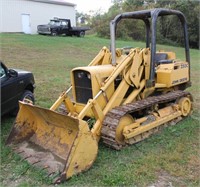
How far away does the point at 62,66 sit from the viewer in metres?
14.1

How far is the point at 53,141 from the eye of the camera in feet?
15.6

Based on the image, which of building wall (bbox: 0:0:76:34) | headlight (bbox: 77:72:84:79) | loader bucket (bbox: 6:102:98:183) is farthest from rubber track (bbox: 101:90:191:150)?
building wall (bbox: 0:0:76:34)

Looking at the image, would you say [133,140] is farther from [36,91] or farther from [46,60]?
[46,60]

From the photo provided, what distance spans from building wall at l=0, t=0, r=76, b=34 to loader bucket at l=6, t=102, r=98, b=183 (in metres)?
25.0

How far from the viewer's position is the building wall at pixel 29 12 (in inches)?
1121

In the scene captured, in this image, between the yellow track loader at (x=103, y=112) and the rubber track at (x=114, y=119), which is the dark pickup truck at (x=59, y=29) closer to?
the yellow track loader at (x=103, y=112)

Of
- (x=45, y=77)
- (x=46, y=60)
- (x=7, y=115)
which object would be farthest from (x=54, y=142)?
(x=46, y=60)

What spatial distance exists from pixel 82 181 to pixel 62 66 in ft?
33.9

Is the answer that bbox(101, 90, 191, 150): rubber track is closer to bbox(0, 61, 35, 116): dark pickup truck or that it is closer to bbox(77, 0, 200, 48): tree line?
bbox(0, 61, 35, 116): dark pickup truck

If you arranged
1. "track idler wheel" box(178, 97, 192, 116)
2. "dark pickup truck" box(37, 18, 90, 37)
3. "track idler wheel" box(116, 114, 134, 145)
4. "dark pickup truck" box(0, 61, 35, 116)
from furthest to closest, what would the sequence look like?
"dark pickup truck" box(37, 18, 90, 37), "track idler wheel" box(178, 97, 192, 116), "dark pickup truck" box(0, 61, 35, 116), "track idler wheel" box(116, 114, 134, 145)

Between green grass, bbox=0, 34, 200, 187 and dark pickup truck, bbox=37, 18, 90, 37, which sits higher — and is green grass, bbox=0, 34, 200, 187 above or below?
below

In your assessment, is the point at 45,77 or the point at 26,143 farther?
Result: the point at 45,77

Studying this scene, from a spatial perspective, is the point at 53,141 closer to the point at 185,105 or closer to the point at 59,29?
the point at 185,105

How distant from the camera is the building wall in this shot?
1121 inches
